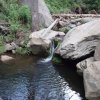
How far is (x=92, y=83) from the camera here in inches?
464

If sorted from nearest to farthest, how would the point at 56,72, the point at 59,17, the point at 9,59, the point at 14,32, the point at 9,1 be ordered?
the point at 56,72 < the point at 9,59 < the point at 14,32 < the point at 9,1 < the point at 59,17

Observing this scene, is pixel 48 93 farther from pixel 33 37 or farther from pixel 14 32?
pixel 14 32

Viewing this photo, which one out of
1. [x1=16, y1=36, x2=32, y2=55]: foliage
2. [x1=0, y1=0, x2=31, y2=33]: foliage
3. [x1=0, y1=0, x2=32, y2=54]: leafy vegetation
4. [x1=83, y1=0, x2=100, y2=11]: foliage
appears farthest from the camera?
[x1=83, y1=0, x2=100, y2=11]: foliage

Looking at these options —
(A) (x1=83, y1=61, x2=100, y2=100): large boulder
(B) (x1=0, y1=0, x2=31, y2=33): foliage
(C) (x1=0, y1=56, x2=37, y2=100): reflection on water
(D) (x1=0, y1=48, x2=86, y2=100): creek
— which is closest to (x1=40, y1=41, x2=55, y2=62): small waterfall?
(D) (x1=0, y1=48, x2=86, y2=100): creek

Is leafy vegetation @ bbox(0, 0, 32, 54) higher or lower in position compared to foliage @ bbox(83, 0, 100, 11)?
higher

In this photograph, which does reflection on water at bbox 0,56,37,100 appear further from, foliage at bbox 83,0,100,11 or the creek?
foliage at bbox 83,0,100,11

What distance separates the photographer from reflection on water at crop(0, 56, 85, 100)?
41.0ft

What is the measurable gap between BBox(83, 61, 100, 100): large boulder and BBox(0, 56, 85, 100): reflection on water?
779mm

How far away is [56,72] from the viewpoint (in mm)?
15398

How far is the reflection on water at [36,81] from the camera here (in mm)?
12484

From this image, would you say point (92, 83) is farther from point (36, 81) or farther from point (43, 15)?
point (43, 15)

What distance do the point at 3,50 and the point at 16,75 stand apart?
135 inches

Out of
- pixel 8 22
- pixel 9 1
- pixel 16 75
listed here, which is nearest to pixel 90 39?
pixel 16 75

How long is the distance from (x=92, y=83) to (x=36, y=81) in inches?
122
